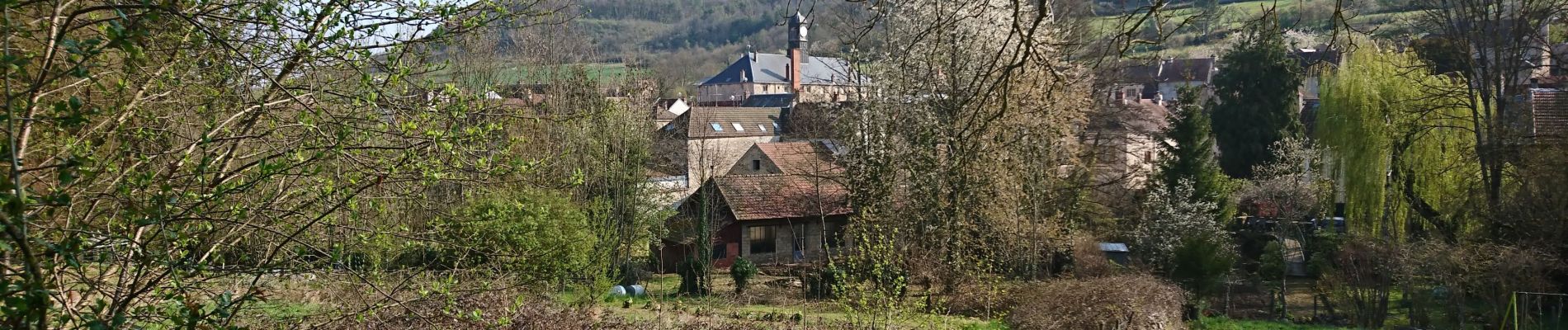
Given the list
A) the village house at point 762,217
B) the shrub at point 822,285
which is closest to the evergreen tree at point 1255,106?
the village house at point 762,217

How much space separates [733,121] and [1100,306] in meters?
29.4

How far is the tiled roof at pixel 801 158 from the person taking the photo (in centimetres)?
2333

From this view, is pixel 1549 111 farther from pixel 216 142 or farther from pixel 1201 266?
pixel 216 142

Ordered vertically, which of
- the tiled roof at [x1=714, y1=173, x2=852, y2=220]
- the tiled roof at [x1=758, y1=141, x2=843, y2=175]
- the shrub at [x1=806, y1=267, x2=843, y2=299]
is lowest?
the shrub at [x1=806, y1=267, x2=843, y2=299]

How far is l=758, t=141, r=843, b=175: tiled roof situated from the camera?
23328 millimetres

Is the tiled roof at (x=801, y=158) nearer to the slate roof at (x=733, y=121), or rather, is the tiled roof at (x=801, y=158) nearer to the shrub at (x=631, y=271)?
the shrub at (x=631, y=271)

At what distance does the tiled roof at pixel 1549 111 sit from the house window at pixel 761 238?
56.2 ft

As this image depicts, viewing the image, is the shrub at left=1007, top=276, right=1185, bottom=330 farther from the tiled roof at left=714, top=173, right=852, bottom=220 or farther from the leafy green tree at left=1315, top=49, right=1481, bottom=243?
the tiled roof at left=714, top=173, right=852, bottom=220

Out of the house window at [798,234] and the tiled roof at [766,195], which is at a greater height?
the tiled roof at [766,195]

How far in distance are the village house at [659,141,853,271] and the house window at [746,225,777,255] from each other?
23 mm

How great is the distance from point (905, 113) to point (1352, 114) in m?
12.5

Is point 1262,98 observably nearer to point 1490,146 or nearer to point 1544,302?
point 1490,146

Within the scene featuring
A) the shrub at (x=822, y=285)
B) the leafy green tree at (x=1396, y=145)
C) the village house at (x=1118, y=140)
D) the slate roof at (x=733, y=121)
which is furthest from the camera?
the slate roof at (x=733, y=121)

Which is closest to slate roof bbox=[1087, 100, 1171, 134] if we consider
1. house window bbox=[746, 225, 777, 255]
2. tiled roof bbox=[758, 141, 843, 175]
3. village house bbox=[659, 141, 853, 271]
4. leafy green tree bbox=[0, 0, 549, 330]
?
tiled roof bbox=[758, 141, 843, 175]
